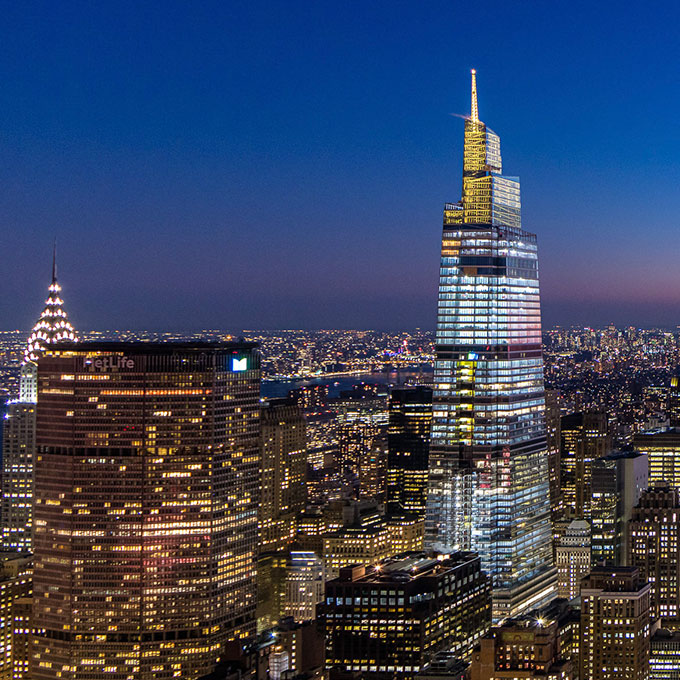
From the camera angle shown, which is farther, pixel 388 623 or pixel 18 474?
pixel 18 474

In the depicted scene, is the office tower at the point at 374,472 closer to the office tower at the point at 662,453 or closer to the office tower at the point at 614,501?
the office tower at the point at 662,453

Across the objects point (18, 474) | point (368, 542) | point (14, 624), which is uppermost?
point (18, 474)

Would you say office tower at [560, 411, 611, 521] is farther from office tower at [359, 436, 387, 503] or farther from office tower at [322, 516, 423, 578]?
office tower at [322, 516, 423, 578]

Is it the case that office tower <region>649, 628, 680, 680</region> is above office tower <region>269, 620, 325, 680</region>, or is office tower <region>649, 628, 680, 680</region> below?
below

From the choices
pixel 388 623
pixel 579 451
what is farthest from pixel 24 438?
pixel 579 451

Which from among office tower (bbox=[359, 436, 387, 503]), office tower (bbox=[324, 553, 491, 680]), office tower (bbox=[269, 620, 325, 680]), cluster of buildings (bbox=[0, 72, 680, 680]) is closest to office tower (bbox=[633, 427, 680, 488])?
cluster of buildings (bbox=[0, 72, 680, 680])

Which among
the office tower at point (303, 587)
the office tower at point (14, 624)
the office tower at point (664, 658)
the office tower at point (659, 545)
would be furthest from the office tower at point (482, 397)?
the office tower at point (14, 624)

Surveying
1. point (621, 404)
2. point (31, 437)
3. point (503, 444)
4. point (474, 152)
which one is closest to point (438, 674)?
point (503, 444)

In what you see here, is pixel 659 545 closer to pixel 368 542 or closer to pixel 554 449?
pixel 368 542
